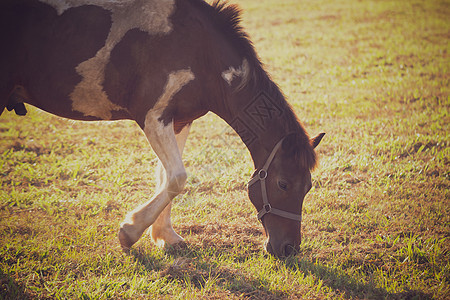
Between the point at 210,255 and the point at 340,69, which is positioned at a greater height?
the point at 340,69

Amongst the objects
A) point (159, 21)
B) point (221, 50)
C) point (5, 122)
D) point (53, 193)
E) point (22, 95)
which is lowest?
point (53, 193)

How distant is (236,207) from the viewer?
14.2 feet

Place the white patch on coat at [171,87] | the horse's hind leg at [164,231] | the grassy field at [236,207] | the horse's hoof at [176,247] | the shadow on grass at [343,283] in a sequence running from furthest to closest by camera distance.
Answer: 1. the horse's hind leg at [164,231]
2. the horse's hoof at [176,247]
3. the white patch on coat at [171,87]
4. the grassy field at [236,207]
5. the shadow on grass at [343,283]

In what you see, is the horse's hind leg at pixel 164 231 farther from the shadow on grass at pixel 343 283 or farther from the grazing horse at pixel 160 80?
the shadow on grass at pixel 343 283

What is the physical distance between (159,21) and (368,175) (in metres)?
3.33

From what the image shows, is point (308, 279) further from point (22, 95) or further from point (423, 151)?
point (423, 151)

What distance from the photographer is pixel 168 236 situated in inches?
144

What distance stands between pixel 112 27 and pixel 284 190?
1966mm

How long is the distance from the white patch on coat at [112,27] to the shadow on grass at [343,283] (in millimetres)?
2147

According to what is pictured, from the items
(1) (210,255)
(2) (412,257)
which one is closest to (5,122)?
(1) (210,255)

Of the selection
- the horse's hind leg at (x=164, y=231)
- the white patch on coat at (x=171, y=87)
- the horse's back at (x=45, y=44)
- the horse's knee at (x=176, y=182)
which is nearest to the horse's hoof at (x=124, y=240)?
the horse's hind leg at (x=164, y=231)

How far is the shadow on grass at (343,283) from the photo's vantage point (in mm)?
2984

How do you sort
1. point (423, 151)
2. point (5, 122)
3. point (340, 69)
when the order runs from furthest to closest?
1. point (340, 69)
2. point (5, 122)
3. point (423, 151)

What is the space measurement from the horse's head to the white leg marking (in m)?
0.72
